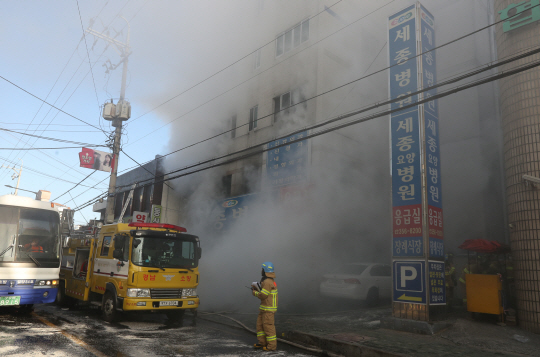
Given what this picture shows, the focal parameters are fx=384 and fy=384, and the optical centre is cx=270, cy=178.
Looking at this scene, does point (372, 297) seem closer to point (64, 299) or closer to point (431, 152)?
point (431, 152)

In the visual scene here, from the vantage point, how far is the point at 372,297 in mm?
10242

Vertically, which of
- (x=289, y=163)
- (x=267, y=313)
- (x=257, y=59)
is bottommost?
(x=267, y=313)

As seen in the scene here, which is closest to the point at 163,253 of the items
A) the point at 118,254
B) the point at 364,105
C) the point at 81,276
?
the point at 118,254

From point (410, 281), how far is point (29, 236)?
7350mm

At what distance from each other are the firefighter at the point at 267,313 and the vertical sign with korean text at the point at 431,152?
320cm

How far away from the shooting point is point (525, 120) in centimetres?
736

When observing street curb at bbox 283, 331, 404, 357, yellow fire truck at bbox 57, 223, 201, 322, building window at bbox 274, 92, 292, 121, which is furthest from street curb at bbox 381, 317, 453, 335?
building window at bbox 274, 92, 292, 121

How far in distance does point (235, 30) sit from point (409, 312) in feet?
37.4

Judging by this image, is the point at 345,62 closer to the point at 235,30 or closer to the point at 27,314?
the point at 235,30

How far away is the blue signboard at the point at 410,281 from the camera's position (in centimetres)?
691

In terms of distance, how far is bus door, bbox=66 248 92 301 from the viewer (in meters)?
8.55

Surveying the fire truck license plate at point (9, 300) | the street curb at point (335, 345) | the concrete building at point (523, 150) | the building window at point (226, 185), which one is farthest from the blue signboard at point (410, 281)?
the building window at point (226, 185)

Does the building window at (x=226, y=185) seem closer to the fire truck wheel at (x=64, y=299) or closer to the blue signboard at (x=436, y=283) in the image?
the fire truck wheel at (x=64, y=299)

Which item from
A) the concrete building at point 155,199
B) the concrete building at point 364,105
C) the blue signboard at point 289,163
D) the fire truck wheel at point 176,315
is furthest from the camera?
the concrete building at point 155,199
